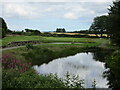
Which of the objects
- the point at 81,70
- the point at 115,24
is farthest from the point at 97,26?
the point at 81,70

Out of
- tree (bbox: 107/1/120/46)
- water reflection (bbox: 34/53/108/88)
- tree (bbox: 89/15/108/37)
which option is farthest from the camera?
tree (bbox: 89/15/108/37)

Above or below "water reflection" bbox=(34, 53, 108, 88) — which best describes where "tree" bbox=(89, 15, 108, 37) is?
above

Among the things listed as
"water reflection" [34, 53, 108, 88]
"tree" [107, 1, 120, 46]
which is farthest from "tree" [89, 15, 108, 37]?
"water reflection" [34, 53, 108, 88]

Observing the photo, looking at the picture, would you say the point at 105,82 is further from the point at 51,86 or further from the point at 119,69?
the point at 51,86

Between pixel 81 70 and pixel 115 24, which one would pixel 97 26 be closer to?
pixel 115 24

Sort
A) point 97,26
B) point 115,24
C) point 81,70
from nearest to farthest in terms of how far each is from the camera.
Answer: point 81,70, point 115,24, point 97,26

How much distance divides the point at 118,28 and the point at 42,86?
13188 millimetres

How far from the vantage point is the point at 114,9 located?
18391 mm

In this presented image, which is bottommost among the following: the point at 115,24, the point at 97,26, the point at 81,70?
the point at 81,70

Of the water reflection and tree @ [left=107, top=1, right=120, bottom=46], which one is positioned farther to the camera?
tree @ [left=107, top=1, right=120, bottom=46]

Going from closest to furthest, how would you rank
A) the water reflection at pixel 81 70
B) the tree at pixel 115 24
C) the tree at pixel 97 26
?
the water reflection at pixel 81 70, the tree at pixel 115 24, the tree at pixel 97 26

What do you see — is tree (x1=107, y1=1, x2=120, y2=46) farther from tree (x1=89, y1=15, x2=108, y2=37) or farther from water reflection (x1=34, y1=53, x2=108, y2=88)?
tree (x1=89, y1=15, x2=108, y2=37)

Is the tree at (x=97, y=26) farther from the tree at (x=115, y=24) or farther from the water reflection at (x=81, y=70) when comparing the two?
the water reflection at (x=81, y=70)

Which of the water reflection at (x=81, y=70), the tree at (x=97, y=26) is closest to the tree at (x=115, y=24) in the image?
the water reflection at (x=81, y=70)
